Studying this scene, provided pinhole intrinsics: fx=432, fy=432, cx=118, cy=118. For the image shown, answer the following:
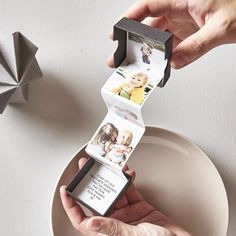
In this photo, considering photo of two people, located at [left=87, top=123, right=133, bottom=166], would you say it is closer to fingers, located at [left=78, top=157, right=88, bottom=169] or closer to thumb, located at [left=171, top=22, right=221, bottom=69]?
fingers, located at [left=78, top=157, right=88, bottom=169]

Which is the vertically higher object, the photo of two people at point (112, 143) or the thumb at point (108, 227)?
the photo of two people at point (112, 143)

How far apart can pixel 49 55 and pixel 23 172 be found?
29 cm

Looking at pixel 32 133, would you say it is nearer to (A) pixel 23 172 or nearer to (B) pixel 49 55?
(A) pixel 23 172

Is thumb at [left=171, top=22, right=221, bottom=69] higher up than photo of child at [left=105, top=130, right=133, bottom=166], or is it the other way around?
thumb at [left=171, top=22, right=221, bottom=69]

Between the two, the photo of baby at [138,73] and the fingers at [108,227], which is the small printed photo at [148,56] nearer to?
the photo of baby at [138,73]

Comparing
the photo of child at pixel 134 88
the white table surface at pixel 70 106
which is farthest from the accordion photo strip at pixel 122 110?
the white table surface at pixel 70 106

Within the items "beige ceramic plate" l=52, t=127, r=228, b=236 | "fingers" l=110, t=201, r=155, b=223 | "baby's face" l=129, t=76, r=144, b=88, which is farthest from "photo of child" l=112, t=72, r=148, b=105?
"fingers" l=110, t=201, r=155, b=223

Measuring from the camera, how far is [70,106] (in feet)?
3.40

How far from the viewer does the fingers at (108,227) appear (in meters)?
0.82

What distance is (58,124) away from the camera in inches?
40.2

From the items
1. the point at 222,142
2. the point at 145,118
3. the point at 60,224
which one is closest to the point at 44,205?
the point at 60,224

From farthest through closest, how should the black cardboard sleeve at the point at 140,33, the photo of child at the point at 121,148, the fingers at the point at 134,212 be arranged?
the fingers at the point at 134,212, the photo of child at the point at 121,148, the black cardboard sleeve at the point at 140,33

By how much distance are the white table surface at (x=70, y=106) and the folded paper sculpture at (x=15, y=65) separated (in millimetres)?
104

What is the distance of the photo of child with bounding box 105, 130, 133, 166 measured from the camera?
860 millimetres
